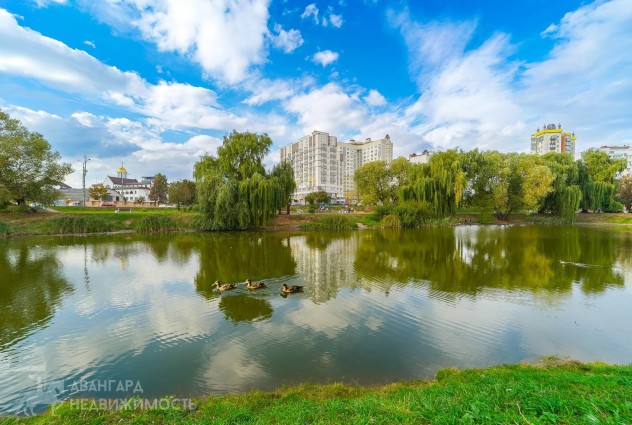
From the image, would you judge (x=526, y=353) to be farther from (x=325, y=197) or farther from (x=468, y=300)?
(x=325, y=197)

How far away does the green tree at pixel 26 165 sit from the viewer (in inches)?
1180

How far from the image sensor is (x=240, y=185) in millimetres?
31906

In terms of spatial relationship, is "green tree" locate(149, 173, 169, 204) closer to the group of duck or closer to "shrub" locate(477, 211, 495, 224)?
"shrub" locate(477, 211, 495, 224)

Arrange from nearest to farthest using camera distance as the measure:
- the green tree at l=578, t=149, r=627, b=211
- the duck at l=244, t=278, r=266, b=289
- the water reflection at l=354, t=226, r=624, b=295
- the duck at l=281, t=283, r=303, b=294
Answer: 1. the duck at l=281, t=283, r=303, b=294
2. the duck at l=244, t=278, r=266, b=289
3. the water reflection at l=354, t=226, r=624, b=295
4. the green tree at l=578, t=149, r=627, b=211

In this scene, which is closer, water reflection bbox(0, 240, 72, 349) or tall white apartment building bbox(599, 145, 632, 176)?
water reflection bbox(0, 240, 72, 349)

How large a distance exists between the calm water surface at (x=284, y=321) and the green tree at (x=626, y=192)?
191 feet

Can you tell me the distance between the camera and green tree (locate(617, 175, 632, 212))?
5741 cm

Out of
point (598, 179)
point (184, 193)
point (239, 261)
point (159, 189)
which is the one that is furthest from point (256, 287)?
point (159, 189)

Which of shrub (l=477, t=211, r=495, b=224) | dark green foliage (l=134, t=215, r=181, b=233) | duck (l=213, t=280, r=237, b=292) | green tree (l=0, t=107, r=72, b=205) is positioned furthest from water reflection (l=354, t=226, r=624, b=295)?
green tree (l=0, t=107, r=72, b=205)

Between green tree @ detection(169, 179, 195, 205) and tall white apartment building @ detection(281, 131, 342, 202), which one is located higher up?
tall white apartment building @ detection(281, 131, 342, 202)

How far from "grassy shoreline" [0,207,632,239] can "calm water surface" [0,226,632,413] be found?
49.3 ft

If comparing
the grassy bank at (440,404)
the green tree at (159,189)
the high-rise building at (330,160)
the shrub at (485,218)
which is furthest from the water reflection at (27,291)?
the high-rise building at (330,160)

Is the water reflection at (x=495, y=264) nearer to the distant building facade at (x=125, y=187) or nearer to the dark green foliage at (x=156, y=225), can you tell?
the dark green foliage at (x=156, y=225)

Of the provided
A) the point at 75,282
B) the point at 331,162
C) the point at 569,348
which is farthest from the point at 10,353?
the point at 331,162
